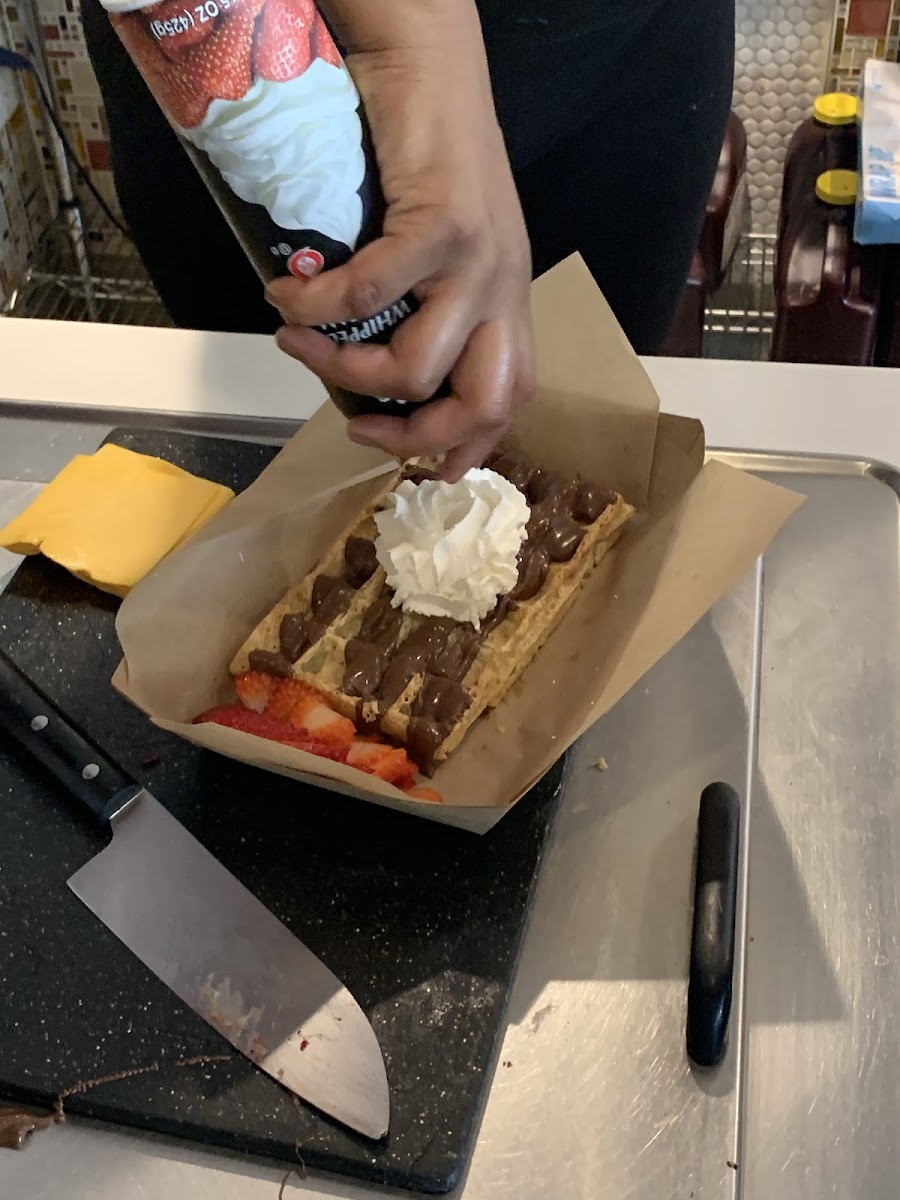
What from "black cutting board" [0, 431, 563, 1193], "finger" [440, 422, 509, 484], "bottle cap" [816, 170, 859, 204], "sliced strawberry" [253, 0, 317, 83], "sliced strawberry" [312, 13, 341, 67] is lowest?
"bottle cap" [816, 170, 859, 204]

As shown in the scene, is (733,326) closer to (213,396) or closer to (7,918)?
(213,396)

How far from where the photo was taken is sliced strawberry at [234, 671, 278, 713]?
74 cm

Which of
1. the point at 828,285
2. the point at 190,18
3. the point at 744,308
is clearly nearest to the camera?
the point at 190,18

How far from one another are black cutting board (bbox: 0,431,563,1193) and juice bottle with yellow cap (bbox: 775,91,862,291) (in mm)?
970

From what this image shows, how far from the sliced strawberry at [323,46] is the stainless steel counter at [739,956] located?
407 mm

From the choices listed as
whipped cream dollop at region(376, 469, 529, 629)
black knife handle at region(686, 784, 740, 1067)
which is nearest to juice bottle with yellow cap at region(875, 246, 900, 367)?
whipped cream dollop at region(376, 469, 529, 629)

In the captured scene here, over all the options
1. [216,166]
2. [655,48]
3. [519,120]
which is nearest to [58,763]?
[216,166]

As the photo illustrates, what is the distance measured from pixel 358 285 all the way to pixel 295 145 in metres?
0.07

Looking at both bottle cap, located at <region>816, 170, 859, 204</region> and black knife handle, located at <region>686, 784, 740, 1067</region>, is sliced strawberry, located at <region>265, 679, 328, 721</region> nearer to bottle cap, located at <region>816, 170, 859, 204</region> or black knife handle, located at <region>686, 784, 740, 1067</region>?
black knife handle, located at <region>686, 784, 740, 1067</region>

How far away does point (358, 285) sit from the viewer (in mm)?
533

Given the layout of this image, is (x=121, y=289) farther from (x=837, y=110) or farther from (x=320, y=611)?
(x=320, y=611)

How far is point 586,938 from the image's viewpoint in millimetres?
626

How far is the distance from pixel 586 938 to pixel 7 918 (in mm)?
322

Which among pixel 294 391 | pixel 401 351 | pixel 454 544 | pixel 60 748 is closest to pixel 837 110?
pixel 294 391
